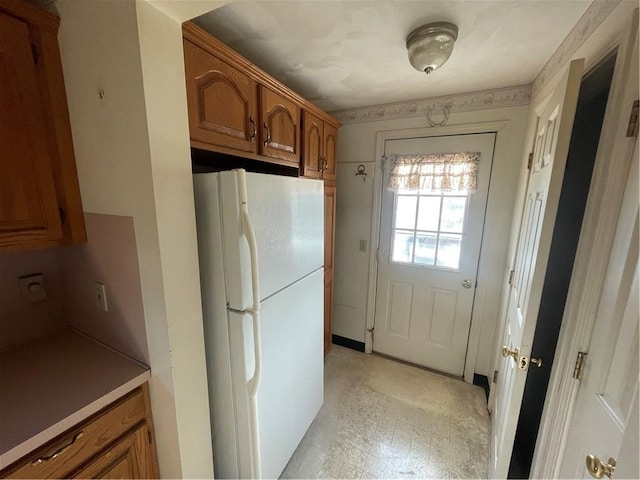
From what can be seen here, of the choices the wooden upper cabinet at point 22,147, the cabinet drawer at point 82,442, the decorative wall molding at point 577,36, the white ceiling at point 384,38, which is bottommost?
the cabinet drawer at point 82,442

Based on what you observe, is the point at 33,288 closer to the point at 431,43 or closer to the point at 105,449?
the point at 105,449

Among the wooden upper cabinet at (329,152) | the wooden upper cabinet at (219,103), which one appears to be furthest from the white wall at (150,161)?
the wooden upper cabinet at (329,152)

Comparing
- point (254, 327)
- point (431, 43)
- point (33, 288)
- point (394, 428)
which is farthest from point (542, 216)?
point (33, 288)

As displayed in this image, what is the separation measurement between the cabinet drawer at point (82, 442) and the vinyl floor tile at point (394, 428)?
0.98 m

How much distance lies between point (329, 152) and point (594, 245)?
5.49 ft

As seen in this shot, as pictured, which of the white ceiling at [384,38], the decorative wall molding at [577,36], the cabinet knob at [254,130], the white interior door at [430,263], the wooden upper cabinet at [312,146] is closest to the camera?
the decorative wall molding at [577,36]

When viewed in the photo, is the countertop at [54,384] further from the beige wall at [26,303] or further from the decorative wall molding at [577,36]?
the decorative wall molding at [577,36]

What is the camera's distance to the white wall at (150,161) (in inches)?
30.9

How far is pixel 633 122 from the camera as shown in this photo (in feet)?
2.26

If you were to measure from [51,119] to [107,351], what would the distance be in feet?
2.98

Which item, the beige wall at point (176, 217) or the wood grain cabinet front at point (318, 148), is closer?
the beige wall at point (176, 217)

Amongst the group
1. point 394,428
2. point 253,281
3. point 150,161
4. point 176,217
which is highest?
point 150,161

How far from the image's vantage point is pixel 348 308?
2596 millimetres

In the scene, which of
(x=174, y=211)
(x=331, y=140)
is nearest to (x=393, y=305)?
(x=331, y=140)
